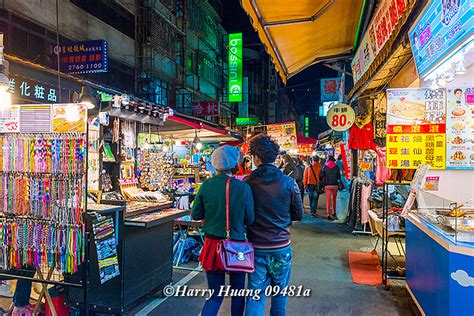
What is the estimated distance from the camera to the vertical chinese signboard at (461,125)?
4.87 meters

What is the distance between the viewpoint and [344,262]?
6.59m

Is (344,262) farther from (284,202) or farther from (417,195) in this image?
(284,202)

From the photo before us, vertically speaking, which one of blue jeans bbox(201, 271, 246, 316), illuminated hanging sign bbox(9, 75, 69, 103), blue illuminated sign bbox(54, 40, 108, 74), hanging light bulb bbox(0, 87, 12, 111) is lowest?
blue jeans bbox(201, 271, 246, 316)

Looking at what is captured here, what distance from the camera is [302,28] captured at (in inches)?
256

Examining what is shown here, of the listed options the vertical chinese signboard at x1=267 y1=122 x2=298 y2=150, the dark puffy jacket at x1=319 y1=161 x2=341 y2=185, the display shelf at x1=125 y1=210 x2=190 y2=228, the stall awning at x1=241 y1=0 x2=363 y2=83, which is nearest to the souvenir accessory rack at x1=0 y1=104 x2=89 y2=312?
the display shelf at x1=125 y1=210 x2=190 y2=228

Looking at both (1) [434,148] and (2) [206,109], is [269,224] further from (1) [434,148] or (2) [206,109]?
(2) [206,109]

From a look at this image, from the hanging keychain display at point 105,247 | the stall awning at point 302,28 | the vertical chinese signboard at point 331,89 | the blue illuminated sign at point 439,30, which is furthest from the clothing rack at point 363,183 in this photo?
the vertical chinese signboard at point 331,89

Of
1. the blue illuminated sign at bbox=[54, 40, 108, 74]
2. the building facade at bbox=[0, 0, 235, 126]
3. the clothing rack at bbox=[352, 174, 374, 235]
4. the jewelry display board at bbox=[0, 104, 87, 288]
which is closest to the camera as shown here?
the jewelry display board at bbox=[0, 104, 87, 288]

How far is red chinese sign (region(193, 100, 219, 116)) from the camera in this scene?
20.0 metres

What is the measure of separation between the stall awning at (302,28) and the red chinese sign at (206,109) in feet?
36.1

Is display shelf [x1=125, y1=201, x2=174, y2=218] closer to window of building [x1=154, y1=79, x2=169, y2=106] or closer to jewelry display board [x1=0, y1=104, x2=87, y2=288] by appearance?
jewelry display board [x1=0, y1=104, x2=87, y2=288]

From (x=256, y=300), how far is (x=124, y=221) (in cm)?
189

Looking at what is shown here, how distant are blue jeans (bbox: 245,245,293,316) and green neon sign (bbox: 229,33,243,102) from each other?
21487mm

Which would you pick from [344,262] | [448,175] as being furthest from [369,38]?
[344,262]
